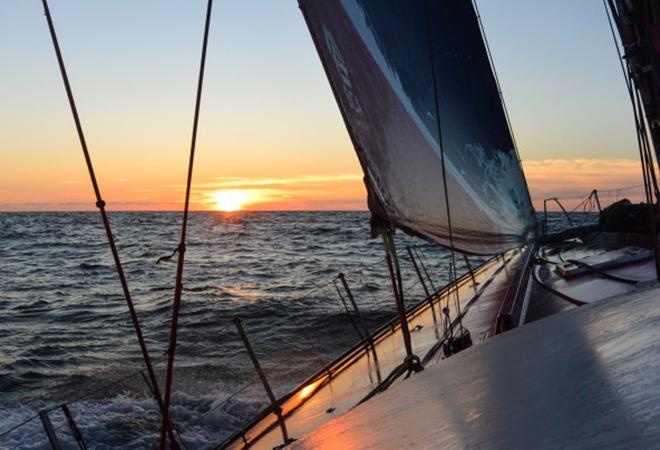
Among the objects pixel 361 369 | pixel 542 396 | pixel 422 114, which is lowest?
pixel 361 369

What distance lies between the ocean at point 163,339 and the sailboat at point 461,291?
0.90 metres

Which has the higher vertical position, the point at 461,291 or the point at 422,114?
the point at 422,114

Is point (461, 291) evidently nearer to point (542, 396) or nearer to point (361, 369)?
point (361, 369)

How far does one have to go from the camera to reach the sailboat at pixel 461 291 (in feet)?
4.58

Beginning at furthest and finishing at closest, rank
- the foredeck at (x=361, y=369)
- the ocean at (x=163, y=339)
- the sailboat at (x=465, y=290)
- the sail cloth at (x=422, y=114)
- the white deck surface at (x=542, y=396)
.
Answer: the ocean at (x=163, y=339) → the foredeck at (x=361, y=369) → the sail cloth at (x=422, y=114) → the sailboat at (x=465, y=290) → the white deck surface at (x=542, y=396)

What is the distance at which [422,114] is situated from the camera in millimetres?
3826

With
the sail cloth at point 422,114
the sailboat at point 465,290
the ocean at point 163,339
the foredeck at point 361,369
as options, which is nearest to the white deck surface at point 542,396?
the sailboat at point 465,290

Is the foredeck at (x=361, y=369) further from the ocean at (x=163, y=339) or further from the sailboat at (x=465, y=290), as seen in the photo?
the ocean at (x=163, y=339)

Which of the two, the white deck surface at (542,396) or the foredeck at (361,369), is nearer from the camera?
the white deck surface at (542,396)

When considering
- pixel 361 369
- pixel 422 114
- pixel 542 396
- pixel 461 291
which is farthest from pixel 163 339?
pixel 542 396

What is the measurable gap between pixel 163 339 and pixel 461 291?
585cm

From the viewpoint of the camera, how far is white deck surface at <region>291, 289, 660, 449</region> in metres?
1.15

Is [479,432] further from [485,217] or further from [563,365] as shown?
[485,217]

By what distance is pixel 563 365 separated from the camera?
165 cm
